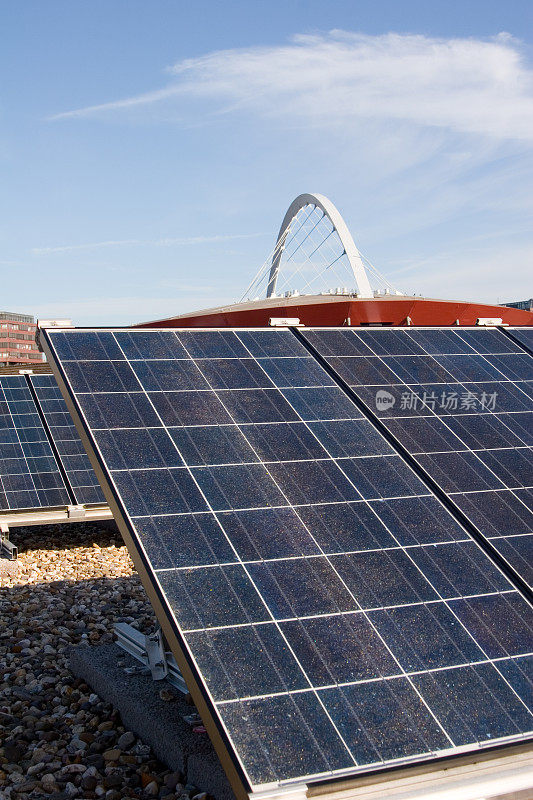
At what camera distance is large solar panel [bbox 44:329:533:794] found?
6297 millimetres

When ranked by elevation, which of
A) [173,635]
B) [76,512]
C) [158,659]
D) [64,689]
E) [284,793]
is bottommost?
[76,512]

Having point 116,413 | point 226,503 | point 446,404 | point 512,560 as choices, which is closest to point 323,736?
point 226,503

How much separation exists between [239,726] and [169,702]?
379 cm

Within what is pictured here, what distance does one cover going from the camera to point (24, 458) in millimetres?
22031

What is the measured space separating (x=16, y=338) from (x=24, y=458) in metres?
174

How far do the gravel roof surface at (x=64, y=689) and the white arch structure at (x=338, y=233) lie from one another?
24.4m

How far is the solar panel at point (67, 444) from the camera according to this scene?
21.3 metres

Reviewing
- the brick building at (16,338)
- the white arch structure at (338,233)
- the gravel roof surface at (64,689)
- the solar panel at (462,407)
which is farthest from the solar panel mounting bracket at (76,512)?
the brick building at (16,338)

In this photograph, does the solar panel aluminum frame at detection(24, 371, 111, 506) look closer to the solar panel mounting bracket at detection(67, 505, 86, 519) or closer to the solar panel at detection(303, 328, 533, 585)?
the solar panel mounting bracket at detection(67, 505, 86, 519)

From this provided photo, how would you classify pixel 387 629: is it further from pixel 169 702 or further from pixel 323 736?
pixel 169 702

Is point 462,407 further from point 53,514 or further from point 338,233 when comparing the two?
point 338,233

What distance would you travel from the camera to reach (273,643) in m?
6.84

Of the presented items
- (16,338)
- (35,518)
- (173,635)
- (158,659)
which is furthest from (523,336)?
(16,338)

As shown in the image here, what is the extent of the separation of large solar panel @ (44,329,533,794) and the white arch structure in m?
29.7
